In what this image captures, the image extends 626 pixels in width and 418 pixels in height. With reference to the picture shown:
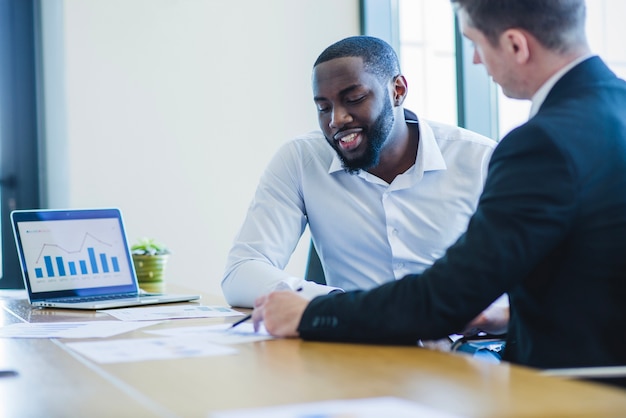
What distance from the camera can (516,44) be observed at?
58.5 inches

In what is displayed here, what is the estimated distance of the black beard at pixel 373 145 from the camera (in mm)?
2432

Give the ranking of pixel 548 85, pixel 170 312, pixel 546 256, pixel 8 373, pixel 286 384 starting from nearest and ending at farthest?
pixel 286 384, pixel 8 373, pixel 546 256, pixel 548 85, pixel 170 312

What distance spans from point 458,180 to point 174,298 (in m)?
0.86

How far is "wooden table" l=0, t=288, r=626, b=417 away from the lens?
0.98 m

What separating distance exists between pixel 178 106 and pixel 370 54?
175 centimetres

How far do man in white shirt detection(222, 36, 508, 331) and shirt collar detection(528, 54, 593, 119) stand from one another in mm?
935

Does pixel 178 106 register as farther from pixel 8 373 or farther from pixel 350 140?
pixel 8 373

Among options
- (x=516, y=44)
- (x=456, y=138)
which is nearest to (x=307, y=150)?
(x=456, y=138)

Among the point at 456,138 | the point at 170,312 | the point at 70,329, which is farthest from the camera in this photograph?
the point at 456,138

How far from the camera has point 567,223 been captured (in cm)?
133

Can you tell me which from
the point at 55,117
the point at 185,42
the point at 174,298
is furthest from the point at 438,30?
the point at 174,298

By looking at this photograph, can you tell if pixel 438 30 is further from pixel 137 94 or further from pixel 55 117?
pixel 55 117

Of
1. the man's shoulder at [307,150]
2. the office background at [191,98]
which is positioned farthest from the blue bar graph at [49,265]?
the office background at [191,98]

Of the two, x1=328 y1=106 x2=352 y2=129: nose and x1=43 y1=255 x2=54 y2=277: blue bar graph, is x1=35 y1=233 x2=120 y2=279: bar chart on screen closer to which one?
x1=43 y1=255 x2=54 y2=277: blue bar graph
